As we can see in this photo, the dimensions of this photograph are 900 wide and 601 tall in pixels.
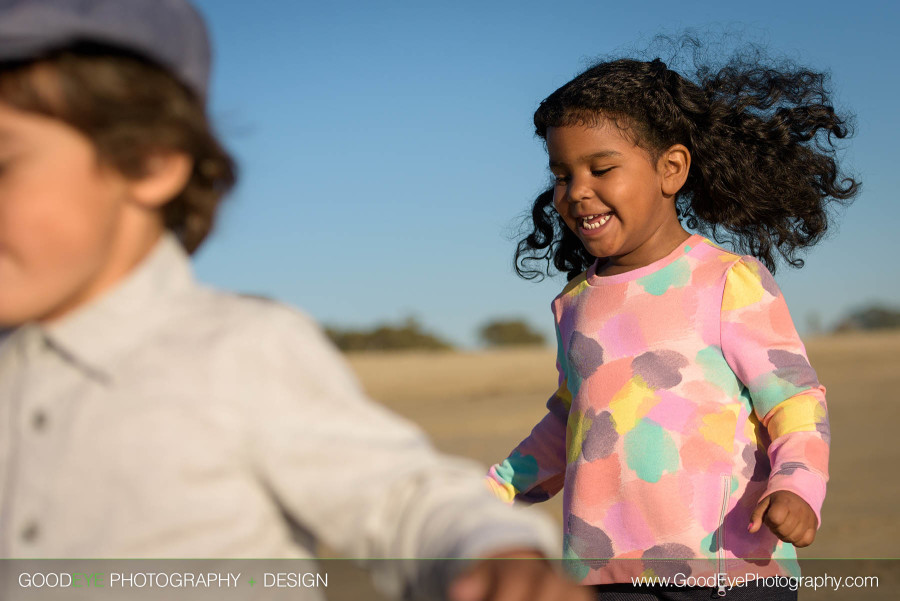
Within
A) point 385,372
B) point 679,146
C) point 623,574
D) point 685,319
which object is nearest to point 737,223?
point 679,146

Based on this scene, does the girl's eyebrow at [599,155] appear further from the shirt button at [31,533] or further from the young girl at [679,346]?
the shirt button at [31,533]

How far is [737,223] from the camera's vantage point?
3.37m

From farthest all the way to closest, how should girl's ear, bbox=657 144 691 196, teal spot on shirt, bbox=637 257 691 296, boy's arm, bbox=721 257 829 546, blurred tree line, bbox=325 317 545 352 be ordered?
blurred tree line, bbox=325 317 545 352 < girl's ear, bbox=657 144 691 196 < teal spot on shirt, bbox=637 257 691 296 < boy's arm, bbox=721 257 829 546

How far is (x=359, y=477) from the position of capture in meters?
1.38

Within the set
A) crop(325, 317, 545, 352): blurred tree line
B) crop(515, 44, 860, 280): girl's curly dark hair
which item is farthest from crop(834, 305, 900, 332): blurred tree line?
crop(515, 44, 860, 280): girl's curly dark hair

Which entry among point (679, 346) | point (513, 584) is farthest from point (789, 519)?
point (513, 584)

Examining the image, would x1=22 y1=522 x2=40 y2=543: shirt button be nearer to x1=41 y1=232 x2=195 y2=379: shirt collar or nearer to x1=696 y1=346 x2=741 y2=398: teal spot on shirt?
x1=41 y1=232 x2=195 y2=379: shirt collar

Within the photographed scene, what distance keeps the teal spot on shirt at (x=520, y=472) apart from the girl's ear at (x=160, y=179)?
1.72 meters

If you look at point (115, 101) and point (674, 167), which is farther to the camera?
point (674, 167)

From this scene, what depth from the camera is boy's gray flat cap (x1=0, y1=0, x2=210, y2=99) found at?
1.38 meters

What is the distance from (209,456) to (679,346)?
1.71 m

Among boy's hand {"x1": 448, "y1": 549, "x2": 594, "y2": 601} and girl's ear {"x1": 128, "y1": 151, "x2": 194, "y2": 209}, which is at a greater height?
girl's ear {"x1": 128, "y1": 151, "x2": 194, "y2": 209}

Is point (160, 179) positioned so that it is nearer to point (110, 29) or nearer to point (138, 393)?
point (110, 29)

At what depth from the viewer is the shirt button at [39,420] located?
56.9 inches
